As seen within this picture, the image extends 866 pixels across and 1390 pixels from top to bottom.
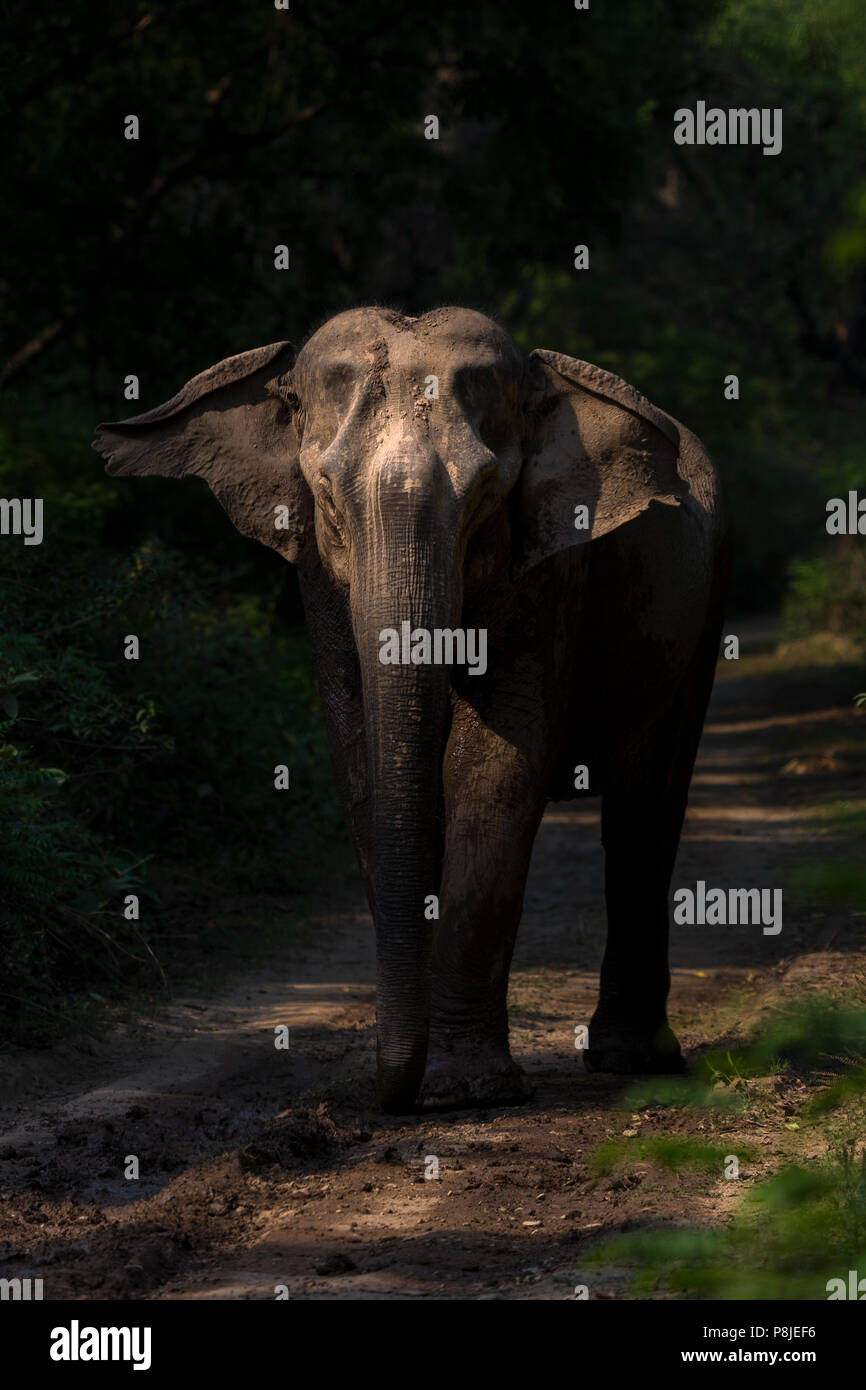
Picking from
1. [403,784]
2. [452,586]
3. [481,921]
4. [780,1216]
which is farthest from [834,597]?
[780,1216]

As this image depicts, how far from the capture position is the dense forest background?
353 inches

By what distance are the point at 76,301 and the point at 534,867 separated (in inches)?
269

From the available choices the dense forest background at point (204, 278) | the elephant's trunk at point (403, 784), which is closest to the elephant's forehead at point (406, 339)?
the dense forest background at point (204, 278)

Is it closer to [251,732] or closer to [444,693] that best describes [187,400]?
[444,693]

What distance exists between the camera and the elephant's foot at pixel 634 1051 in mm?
7105

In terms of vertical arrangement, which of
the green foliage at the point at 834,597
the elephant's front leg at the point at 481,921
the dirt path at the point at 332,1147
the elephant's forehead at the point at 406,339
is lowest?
the dirt path at the point at 332,1147

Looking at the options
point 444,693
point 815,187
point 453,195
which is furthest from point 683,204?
point 444,693

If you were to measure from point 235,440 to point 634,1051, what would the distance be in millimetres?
2923

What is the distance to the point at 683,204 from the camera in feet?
132

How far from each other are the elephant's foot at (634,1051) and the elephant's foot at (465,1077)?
1163mm

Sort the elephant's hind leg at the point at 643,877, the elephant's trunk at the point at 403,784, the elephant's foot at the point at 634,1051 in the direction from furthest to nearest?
the elephant's hind leg at the point at 643,877, the elephant's foot at the point at 634,1051, the elephant's trunk at the point at 403,784

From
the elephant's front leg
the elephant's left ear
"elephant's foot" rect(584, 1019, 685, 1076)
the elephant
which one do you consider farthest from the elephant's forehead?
"elephant's foot" rect(584, 1019, 685, 1076)

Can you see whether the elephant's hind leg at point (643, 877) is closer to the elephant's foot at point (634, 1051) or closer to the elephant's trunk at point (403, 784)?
Result: the elephant's foot at point (634, 1051)

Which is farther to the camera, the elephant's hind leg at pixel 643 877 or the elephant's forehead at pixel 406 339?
the elephant's hind leg at pixel 643 877
